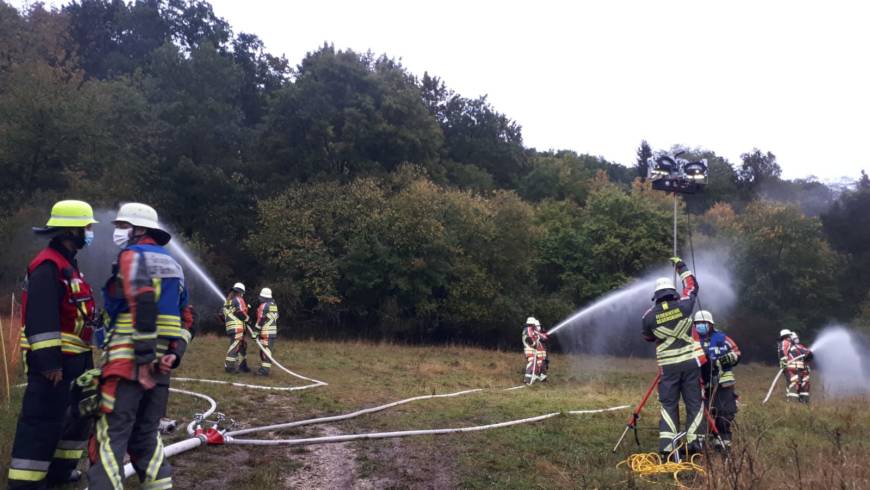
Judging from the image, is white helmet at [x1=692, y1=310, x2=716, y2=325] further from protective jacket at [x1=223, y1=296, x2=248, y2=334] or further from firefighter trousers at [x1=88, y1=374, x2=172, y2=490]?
protective jacket at [x1=223, y1=296, x2=248, y2=334]

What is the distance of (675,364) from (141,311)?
5939mm

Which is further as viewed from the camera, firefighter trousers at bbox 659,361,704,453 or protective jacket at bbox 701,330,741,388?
protective jacket at bbox 701,330,741,388

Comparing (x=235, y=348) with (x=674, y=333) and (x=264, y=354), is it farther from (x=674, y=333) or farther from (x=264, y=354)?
(x=674, y=333)

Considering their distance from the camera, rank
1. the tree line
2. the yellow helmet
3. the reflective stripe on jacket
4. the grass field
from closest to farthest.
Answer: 1. the reflective stripe on jacket
2. the yellow helmet
3. the grass field
4. the tree line

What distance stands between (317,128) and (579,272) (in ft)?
54.0

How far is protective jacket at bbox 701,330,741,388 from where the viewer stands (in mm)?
9539

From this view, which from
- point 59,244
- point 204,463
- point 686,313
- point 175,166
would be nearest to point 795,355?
point 686,313

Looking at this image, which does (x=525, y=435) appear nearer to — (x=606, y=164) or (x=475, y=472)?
(x=475, y=472)

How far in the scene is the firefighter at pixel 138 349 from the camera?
4.96 m

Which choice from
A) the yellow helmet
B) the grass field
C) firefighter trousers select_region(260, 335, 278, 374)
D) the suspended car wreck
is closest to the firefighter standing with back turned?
the grass field

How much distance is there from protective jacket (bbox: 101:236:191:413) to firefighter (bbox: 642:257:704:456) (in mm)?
5444

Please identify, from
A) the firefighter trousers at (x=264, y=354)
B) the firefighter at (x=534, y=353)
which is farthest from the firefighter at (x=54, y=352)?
the firefighter at (x=534, y=353)

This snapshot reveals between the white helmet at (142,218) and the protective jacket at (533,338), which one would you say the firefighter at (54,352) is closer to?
the white helmet at (142,218)

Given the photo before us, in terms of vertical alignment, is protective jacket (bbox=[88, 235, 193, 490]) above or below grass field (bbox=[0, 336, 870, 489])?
above
